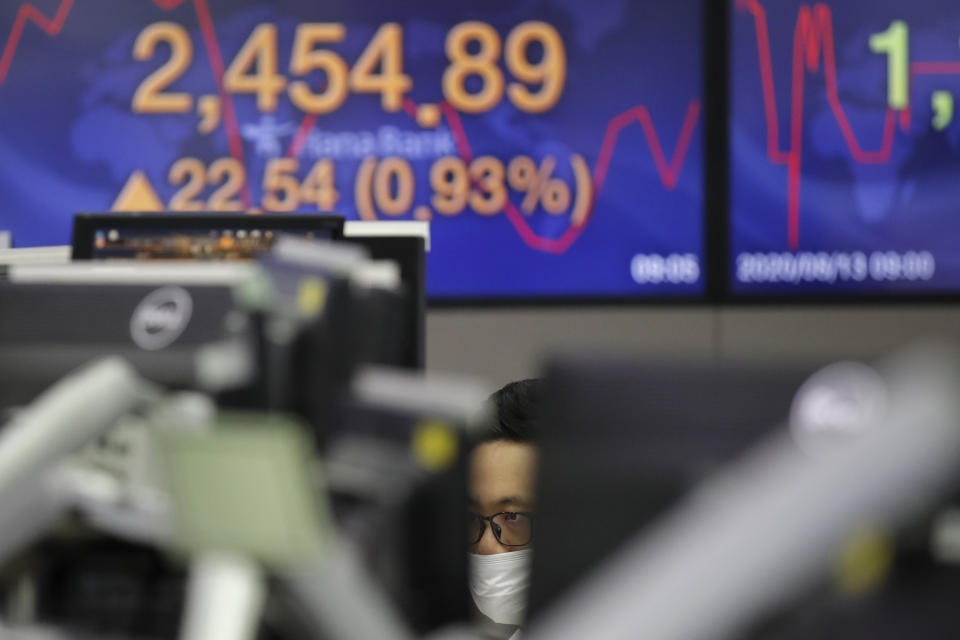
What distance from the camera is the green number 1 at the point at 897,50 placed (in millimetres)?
2375

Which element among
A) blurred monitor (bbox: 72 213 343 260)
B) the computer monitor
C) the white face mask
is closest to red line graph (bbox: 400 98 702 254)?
the white face mask

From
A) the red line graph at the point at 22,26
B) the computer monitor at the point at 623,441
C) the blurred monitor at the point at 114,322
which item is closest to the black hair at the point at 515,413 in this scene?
the blurred monitor at the point at 114,322

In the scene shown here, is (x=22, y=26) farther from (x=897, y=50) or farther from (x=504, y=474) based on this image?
(x=897, y=50)

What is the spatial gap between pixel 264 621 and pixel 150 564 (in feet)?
0.44

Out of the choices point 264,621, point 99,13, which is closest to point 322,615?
point 264,621

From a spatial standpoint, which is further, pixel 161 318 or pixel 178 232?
pixel 178 232

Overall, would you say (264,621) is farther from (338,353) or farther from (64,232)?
(64,232)

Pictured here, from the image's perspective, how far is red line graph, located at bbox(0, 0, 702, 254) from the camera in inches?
94.4

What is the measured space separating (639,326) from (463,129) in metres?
0.61

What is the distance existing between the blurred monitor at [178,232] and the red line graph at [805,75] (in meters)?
1.47

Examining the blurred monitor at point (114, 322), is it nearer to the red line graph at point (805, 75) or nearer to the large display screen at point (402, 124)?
the large display screen at point (402, 124)

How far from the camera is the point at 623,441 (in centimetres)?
50

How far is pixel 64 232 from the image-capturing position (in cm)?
243

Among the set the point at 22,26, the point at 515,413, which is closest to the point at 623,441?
the point at 515,413
